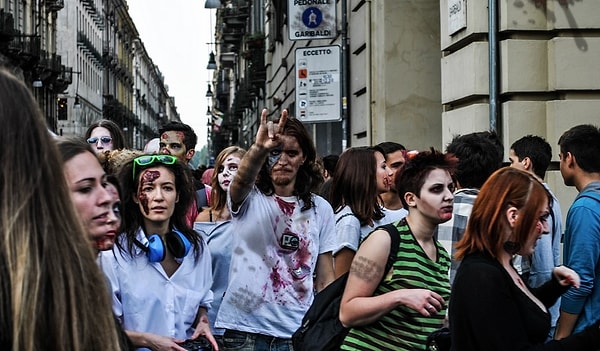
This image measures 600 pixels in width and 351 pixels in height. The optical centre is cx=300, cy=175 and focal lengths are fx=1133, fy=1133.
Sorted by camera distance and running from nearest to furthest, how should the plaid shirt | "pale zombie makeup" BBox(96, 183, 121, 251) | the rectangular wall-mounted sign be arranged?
"pale zombie makeup" BBox(96, 183, 121, 251) → the plaid shirt → the rectangular wall-mounted sign

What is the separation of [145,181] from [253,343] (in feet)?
3.43

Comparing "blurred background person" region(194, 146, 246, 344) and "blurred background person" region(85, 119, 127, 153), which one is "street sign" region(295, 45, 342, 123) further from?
Result: "blurred background person" region(194, 146, 246, 344)

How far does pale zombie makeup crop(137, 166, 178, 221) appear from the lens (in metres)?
4.91

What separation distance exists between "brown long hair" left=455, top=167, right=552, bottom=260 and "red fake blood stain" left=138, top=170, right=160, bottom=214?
1.57 metres

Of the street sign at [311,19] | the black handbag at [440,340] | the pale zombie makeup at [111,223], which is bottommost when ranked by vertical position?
the black handbag at [440,340]

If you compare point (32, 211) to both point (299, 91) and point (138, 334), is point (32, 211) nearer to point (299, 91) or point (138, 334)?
point (138, 334)

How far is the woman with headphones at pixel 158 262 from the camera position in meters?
4.66

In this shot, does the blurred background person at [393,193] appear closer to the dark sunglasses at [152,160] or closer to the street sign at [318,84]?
the dark sunglasses at [152,160]

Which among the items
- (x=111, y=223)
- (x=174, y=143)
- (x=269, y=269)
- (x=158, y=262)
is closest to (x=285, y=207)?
(x=269, y=269)

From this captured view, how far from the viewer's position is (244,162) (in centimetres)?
523

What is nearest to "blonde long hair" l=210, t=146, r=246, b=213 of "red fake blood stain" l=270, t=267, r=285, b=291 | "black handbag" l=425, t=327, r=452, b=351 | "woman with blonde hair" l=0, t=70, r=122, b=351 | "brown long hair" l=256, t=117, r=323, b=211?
"brown long hair" l=256, t=117, r=323, b=211

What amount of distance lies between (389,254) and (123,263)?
113 cm

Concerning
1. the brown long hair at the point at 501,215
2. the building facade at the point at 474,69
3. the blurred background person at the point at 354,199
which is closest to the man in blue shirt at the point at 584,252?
the blurred background person at the point at 354,199

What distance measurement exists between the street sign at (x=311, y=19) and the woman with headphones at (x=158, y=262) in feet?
32.0
